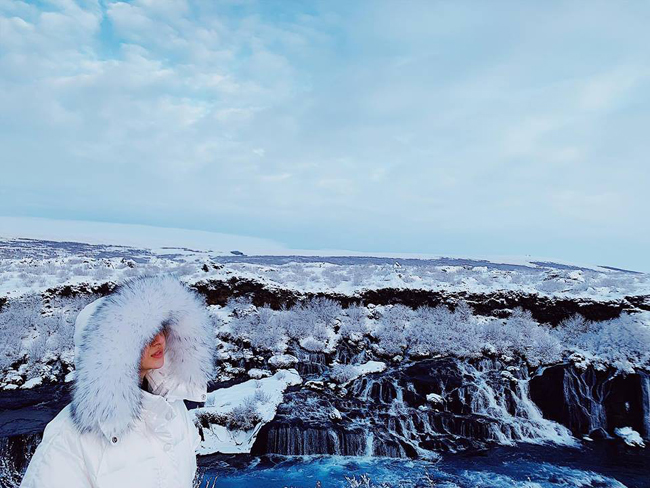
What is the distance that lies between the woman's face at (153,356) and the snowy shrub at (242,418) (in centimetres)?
863

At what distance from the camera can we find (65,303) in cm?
1494

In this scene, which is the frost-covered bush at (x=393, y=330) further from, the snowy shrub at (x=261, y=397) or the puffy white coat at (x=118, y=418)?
the puffy white coat at (x=118, y=418)

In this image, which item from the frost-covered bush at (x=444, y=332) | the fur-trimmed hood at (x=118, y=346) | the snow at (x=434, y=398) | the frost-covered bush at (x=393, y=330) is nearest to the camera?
the fur-trimmed hood at (x=118, y=346)

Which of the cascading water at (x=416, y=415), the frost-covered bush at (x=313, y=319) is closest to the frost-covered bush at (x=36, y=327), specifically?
the frost-covered bush at (x=313, y=319)

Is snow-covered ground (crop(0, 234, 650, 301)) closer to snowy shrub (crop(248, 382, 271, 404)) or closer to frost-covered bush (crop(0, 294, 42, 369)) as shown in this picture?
frost-covered bush (crop(0, 294, 42, 369))

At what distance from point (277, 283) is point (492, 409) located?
996cm

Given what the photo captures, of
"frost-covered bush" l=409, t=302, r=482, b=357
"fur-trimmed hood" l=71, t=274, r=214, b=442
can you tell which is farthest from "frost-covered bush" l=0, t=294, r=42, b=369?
"fur-trimmed hood" l=71, t=274, r=214, b=442

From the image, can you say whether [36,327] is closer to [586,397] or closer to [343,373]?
[343,373]

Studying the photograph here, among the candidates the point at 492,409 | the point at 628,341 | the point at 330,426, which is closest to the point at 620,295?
the point at 628,341

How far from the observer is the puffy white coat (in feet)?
4.91

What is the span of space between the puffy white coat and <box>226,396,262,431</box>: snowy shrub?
332 inches

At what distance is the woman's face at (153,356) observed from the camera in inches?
77.7

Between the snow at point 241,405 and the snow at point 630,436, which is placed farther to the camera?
the snow at point 630,436

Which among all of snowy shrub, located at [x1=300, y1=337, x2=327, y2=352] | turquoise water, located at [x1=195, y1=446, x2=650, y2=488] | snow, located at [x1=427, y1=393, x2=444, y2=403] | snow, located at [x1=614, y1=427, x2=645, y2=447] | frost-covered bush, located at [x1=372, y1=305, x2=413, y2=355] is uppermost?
frost-covered bush, located at [x1=372, y1=305, x2=413, y2=355]
